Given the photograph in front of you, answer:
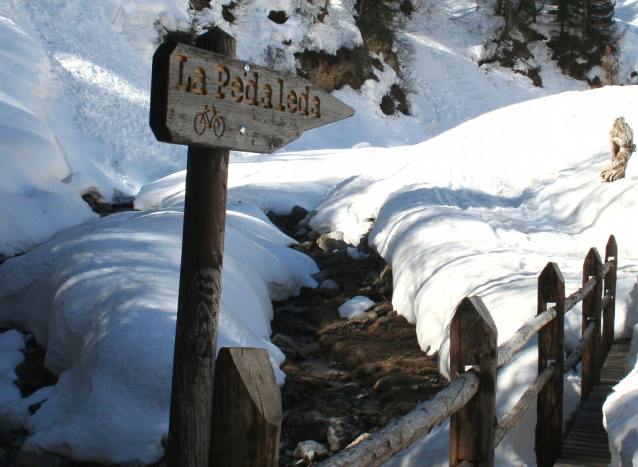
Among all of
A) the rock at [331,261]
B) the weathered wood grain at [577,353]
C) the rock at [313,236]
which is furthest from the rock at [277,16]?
the weathered wood grain at [577,353]

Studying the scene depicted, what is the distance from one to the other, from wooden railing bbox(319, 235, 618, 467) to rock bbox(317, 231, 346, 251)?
6.15 m

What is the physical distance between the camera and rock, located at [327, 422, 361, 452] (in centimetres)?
393

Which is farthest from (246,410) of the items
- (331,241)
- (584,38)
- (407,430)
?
(584,38)

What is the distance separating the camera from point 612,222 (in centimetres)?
746

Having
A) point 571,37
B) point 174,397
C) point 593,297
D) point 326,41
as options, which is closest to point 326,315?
point 593,297

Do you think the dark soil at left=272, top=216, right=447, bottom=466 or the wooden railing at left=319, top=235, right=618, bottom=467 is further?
the dark soil at left=272, top=216, right=447, bottom=466

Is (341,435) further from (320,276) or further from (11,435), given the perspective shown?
(320,276)

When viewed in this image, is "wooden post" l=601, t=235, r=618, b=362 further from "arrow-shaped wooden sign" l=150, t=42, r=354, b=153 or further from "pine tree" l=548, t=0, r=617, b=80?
"pine tree" l=548, t=0, r=617, b=80

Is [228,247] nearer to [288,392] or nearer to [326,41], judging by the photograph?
[288,392]

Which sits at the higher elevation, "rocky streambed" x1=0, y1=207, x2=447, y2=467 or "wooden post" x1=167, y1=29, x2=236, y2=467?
"wooden post" x1=167, y1=29, x2=236, y2=467

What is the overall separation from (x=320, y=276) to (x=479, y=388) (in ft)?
20.4

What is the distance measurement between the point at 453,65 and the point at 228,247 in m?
23.4

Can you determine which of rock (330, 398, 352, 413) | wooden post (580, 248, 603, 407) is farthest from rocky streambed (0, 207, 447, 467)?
wooden post (580, 248, 603, 407)

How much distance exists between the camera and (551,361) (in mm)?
3049
